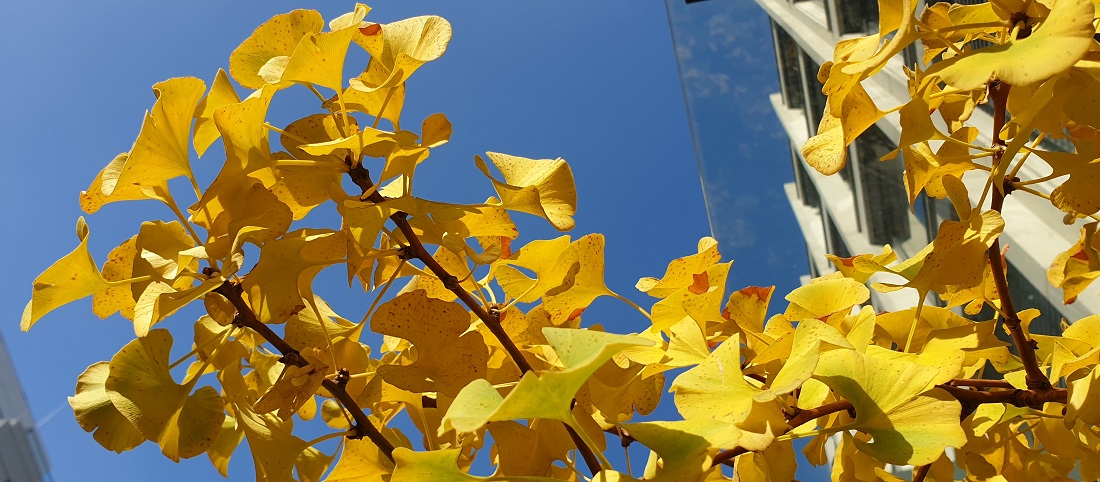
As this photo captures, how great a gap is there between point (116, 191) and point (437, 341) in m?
0.12

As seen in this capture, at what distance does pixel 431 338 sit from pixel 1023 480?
29 centimetres

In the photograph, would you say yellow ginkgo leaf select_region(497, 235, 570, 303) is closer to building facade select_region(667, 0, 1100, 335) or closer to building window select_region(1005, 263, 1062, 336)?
building facade select_region(667, 0, 1100, 335)

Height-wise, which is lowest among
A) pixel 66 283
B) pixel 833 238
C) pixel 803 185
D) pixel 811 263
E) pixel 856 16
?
pixel 811 263

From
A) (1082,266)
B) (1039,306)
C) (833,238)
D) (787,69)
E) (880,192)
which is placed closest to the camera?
(1082,266)

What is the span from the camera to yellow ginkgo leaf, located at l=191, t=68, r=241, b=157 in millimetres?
257

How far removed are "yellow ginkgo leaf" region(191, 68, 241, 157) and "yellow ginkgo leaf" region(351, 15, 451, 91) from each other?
0.15 feet

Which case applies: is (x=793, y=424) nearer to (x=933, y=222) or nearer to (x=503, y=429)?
(x=503, y=429)

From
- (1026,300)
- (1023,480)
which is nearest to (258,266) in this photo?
(1023,480)

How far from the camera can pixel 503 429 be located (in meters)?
0.25

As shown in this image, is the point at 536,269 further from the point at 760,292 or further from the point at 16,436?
the point at 16,436

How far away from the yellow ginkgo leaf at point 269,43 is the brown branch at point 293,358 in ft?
0.25

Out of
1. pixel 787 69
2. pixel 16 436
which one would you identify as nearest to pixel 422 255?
pixel 16 436

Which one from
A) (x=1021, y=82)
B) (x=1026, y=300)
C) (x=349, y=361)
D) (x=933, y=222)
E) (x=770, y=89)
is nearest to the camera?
(x=1021, y=82)

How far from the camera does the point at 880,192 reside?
10.4 feet
